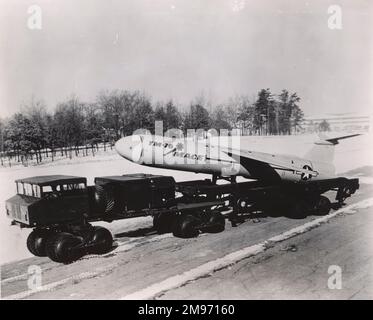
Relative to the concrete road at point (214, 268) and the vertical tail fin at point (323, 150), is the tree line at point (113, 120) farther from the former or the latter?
the vertical tail fin at point (323, 150)

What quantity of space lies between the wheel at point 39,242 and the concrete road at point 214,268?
0.28m

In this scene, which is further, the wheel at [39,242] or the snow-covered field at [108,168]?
the snow-covered field at [108,168]

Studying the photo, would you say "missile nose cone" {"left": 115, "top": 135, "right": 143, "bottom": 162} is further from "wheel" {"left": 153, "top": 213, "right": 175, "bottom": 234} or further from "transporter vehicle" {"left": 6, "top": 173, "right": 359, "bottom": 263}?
"wheel" {"left": 153, "top": 213, "right": 175, "bottom": 234}

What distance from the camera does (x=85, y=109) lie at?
102ft

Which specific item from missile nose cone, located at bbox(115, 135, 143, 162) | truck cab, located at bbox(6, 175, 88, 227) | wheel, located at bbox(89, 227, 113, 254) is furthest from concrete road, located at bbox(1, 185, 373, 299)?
missile nose cone, located at bbox(115, 135, 143, 162)

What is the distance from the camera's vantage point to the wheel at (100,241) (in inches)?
435

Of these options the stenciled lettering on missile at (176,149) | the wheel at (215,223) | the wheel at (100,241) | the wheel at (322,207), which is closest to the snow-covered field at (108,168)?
the wheel at (100,241)

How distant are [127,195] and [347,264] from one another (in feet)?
21.2

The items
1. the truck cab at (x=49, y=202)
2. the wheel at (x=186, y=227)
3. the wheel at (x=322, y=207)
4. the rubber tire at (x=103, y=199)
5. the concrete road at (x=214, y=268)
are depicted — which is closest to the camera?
the concrete road at (x=214, y=268)

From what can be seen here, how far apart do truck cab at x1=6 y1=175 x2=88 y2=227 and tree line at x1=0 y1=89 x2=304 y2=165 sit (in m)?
12.6

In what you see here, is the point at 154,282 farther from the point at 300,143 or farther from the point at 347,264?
the point at 300,143

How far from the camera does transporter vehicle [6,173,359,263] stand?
33.9ft

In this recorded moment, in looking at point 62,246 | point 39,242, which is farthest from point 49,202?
point 39,242
